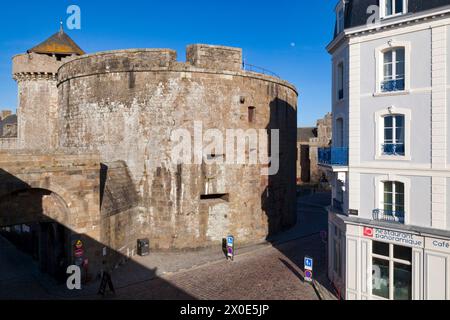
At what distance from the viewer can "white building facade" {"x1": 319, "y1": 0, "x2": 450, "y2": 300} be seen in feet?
31.5

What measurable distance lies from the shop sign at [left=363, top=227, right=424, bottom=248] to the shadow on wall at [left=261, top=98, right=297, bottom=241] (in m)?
9.76

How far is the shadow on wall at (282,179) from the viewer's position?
821 inches

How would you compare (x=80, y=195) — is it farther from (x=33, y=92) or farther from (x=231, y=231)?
(x=33, y=92)

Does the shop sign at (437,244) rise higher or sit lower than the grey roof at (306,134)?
lower

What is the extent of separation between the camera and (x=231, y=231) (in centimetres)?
1881

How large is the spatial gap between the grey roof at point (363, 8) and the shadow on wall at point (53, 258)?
1190 centimetres

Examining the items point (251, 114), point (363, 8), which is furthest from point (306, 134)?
point (363, 8)

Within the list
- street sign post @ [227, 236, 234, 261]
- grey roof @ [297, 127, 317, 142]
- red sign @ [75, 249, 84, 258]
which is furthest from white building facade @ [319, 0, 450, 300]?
grey roof @ [297, 127, 317, 142]

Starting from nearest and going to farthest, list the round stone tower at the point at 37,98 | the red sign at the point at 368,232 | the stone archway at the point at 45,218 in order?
the red sign at the point at 368,232, the stone archway at the point at 45,218, the round stone tower at the point at 37,98

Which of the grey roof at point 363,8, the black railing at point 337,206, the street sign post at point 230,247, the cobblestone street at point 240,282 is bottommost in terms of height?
the cobblestone street at point 240,282

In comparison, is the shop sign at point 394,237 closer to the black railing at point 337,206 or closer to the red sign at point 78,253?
the black railing at point 337,206

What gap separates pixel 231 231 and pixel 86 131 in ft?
34.1

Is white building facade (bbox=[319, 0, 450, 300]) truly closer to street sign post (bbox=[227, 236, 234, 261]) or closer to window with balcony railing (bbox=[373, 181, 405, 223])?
window with balcony railing (bbox=[373, 181, 405, 223])

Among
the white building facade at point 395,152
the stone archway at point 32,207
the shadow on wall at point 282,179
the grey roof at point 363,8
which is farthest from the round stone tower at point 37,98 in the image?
the white building facade at point 395,152
